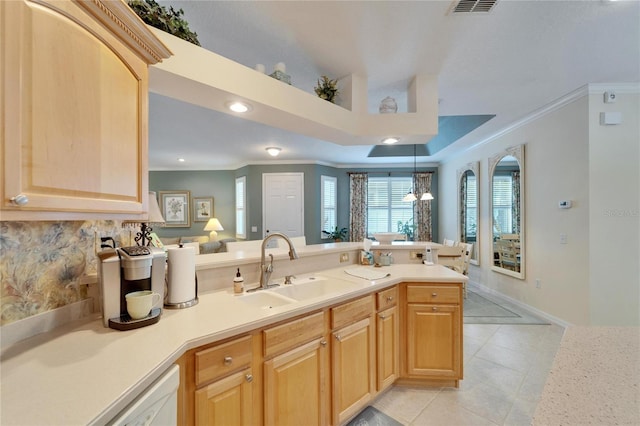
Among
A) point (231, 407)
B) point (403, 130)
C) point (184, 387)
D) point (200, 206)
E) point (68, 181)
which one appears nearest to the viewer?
point (68, 181)

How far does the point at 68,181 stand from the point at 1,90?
27 cm

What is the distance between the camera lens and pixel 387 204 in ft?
21.6

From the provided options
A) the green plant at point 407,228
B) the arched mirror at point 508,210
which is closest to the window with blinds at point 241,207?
the green plant at point 407,228

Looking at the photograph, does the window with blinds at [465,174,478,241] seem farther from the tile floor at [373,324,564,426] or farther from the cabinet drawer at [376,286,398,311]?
the cabinet drawer at [376,286,398,311]

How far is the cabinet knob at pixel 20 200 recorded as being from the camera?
686 millimetres

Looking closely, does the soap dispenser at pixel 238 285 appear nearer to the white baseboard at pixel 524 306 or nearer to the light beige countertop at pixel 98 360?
the light beige countertop at pixel 98 360

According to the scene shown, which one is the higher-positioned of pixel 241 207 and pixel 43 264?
pixel 241 207

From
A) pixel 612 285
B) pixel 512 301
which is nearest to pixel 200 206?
pixel 512 301

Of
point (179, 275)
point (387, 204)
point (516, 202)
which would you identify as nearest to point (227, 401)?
point (179, 275)

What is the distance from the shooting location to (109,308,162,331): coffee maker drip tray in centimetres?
108

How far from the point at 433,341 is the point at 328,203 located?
4567 millimetres

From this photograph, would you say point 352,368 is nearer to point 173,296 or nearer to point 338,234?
point 173,296

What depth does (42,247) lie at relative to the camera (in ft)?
3.48

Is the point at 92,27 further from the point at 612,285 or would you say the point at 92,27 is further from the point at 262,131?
the point at 612,285
